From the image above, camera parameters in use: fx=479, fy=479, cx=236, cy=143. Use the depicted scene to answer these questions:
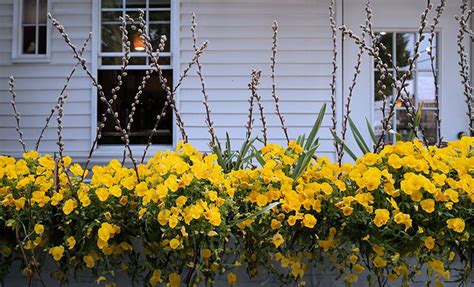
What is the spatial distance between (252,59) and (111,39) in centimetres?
151

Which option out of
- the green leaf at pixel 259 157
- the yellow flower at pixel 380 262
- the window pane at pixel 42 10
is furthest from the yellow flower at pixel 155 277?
the window pane at pixel 42 10

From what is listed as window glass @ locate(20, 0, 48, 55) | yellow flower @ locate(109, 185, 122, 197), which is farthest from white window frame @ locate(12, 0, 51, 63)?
yellow flower @ locate(109, 185, 122, 197)

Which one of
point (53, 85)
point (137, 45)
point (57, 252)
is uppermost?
point (137, 45)

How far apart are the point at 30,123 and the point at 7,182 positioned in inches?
148

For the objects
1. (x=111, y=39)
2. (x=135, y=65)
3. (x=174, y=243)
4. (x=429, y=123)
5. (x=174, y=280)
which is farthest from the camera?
(x=429, y=123)

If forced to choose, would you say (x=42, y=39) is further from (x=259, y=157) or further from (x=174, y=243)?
(x=174, y=243)

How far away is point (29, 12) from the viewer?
5039 millimetres

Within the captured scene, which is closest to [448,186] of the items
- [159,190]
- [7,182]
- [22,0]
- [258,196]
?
[258,196]

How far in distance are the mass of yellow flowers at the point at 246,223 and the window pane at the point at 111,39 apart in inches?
145

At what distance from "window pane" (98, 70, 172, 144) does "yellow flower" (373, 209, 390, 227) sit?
381 cm

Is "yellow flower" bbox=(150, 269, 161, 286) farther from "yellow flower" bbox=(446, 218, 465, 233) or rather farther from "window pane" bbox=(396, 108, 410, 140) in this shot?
"window pane" bbox=(396, 108, 410, 140)

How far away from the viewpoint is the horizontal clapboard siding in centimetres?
501

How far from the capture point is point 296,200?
1.47m

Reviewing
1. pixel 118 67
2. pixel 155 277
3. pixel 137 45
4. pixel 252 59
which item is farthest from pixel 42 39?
pixel 155 277
